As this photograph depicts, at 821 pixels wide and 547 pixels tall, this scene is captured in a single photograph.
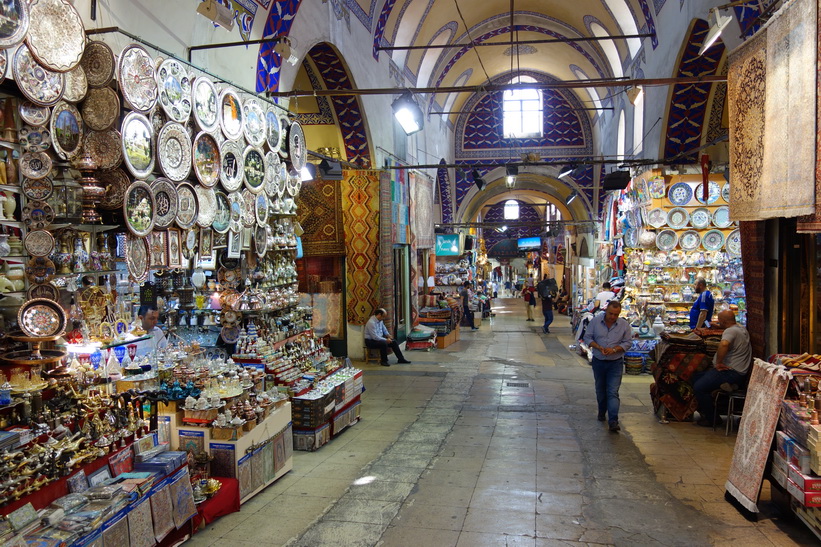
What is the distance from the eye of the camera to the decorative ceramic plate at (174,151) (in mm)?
4391

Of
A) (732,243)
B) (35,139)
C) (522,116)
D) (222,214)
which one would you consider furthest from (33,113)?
(522,116)

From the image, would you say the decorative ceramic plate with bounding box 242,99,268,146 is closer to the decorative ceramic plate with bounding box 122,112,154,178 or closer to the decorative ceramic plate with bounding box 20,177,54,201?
the decorative ceramic plate with bounding box 122,112,154,178

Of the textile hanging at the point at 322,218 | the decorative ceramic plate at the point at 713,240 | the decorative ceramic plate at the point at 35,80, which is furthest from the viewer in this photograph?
the textile hanging at the point at 322,218

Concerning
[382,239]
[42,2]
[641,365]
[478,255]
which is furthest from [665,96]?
[478,255]

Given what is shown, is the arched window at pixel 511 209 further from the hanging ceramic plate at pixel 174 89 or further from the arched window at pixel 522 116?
the hanging ceramic plate at pixel 174 89

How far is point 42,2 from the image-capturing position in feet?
10.8

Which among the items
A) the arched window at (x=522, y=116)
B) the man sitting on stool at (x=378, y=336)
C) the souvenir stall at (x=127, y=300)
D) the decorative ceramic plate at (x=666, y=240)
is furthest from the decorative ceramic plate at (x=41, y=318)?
the arched window at (x=522, y=116)

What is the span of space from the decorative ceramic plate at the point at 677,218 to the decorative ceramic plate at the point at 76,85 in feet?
26.8

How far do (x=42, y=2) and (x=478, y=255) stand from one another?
22.0 metres

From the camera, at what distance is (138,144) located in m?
4.11

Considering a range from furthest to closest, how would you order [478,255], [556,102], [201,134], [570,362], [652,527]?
[478,255]
[556,102]
[570,362]
[201,134]
[652,527]

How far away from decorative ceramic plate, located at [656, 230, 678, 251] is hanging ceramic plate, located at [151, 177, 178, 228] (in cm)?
737

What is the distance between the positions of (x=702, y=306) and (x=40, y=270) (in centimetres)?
822

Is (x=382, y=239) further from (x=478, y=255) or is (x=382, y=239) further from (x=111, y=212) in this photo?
(x=478, y=255)
